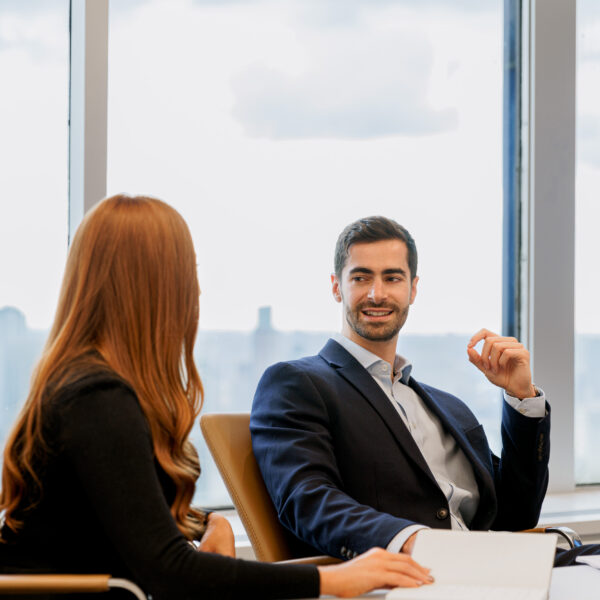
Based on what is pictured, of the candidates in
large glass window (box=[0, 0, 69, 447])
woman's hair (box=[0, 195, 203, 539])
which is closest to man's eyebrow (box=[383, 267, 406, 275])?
woman's hair (box=[0, 195, 203, 539])

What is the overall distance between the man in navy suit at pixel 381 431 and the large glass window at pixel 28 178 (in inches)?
41.2

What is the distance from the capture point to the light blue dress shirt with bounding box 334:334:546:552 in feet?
7.74

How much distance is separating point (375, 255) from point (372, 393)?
0.42 meters

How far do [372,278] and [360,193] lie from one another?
96 cm

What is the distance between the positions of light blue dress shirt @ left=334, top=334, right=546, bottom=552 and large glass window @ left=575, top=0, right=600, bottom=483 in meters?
1.39

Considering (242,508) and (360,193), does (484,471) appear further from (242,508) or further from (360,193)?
(360,193)

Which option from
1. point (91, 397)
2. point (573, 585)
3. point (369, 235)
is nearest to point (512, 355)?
point (369, 235)

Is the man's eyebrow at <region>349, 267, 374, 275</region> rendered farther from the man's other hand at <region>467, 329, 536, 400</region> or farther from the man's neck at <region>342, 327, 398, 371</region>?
the man's other hand at <region>467, 329, 536, 400</region>

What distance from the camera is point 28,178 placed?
2896 millimetres

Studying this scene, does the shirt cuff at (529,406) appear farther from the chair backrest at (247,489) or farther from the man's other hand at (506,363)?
the chair backrest at (247,489)

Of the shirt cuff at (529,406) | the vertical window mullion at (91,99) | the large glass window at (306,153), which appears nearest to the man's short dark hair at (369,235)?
the shirt cuff at (529,406)


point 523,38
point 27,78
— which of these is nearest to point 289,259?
point 27,78

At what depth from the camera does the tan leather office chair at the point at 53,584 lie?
132 centimetres

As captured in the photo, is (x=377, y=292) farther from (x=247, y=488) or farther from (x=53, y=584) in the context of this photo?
(x=53, y=584)
